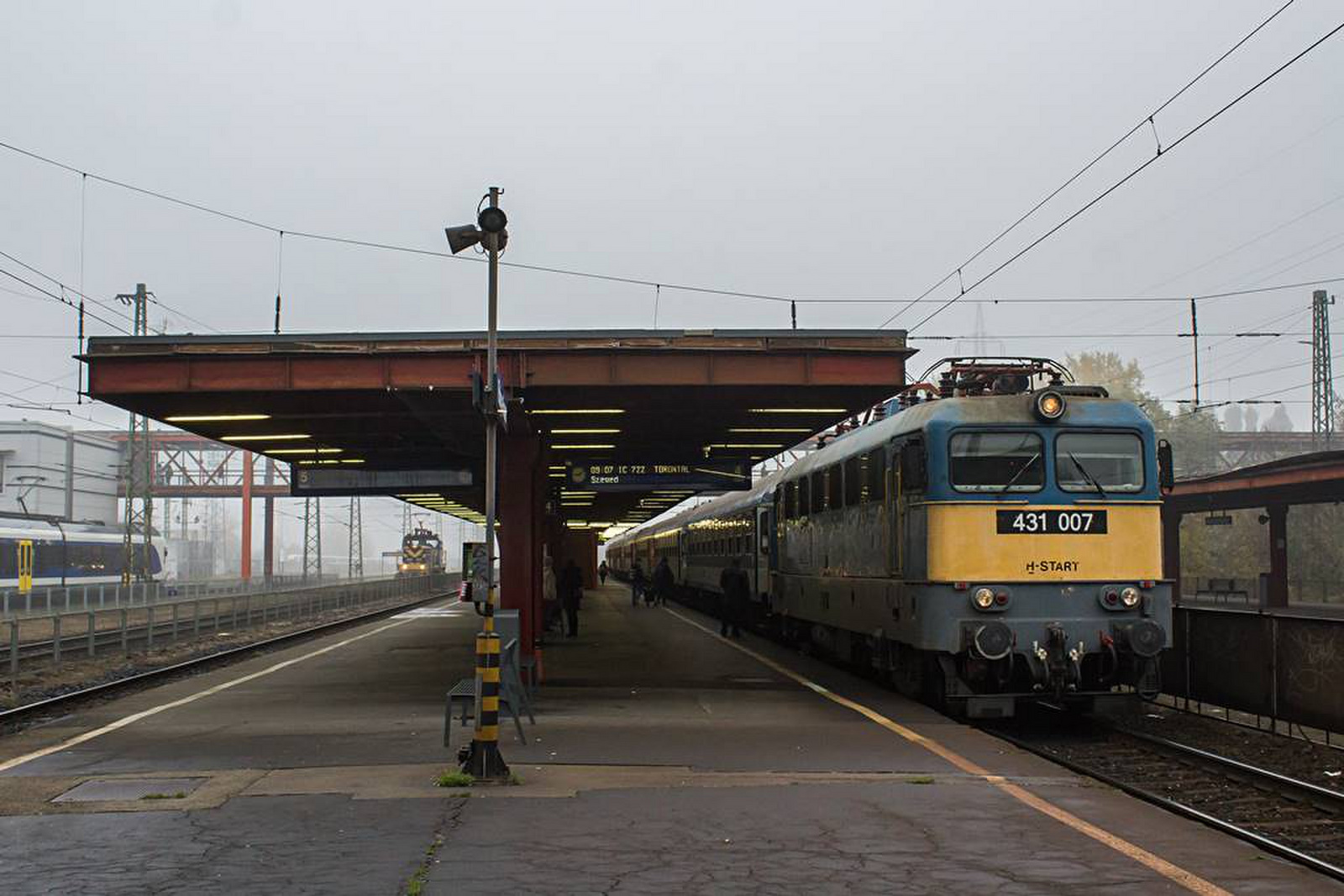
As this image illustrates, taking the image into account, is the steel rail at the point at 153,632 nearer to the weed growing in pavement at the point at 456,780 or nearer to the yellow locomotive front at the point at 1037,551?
the weed growing in pavement at the point at 456,780

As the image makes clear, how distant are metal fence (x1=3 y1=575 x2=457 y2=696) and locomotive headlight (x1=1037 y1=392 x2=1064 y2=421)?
14045mm

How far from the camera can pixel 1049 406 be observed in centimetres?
1349

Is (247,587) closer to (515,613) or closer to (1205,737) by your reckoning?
(515,613)

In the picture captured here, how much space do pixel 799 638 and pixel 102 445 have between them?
6231 cm

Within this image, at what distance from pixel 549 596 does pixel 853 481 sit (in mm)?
10739

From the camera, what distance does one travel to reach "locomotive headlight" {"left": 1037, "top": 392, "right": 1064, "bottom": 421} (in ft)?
44.1

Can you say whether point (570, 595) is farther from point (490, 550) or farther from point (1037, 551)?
point (490, 550)

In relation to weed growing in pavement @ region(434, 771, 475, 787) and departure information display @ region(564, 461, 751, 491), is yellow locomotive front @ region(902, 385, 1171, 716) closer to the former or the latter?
weed growing in pavement @ region(434, 771, 475, 787)

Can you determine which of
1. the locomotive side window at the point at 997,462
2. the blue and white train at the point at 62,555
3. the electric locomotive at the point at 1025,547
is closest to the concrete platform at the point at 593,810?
the electric locomotive at the point at 1025,547

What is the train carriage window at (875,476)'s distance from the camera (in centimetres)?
1512

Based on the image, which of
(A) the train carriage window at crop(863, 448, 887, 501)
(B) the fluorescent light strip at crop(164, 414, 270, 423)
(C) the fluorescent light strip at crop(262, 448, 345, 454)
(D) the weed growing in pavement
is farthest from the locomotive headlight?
(C) the fluorescent light strip at crop(262, 448, 345, 454)

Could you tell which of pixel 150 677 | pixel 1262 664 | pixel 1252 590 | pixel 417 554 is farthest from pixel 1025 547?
pixel 417 554

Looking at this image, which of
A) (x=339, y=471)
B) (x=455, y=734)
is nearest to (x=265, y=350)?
(x=455, y=734)

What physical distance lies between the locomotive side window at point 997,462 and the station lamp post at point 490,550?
481 centimetres
